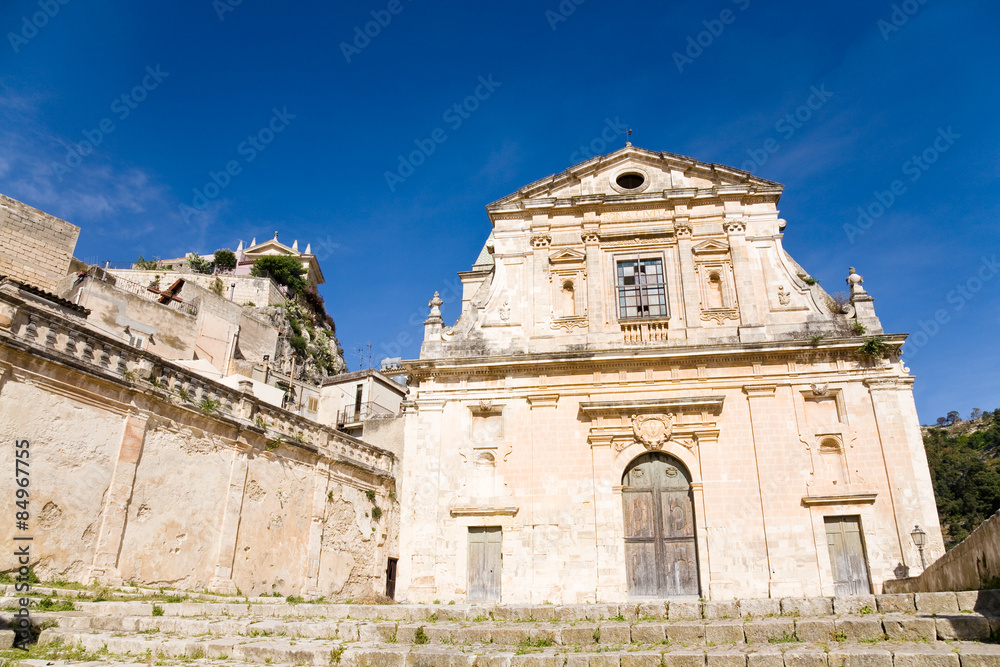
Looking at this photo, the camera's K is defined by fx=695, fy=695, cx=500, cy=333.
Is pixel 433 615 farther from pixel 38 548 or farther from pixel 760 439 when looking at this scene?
pixel 760 439

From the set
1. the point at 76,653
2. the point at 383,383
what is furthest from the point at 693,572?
the point at 383,383

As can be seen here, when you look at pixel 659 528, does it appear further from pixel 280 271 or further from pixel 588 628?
pixel 280 271

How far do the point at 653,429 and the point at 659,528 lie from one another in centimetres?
220

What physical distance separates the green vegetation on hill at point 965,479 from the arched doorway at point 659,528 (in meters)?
30.2

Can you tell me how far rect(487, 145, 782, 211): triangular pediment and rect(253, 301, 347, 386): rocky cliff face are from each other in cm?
2109

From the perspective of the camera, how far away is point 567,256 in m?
18.3

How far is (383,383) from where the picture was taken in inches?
1219

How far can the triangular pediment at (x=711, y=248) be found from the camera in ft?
58.9

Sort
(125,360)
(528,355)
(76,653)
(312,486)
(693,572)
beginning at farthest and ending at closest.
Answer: (312,486) < (528,355) < (693,572) < (125,360) < (76,653)

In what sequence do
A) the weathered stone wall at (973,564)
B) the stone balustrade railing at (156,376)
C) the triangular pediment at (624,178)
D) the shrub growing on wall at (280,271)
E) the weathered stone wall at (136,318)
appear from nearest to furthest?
the weathered stone wall at (973,564) → the stone balustrade railing at (156,376) → the triangular pediment at (624,178) → the weathered stone wall at (136,318) → the shrub growing on wall at (280,271)

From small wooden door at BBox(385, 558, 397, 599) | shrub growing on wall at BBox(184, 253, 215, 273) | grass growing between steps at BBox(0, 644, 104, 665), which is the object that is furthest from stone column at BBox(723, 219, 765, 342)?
shrub growing on wall at BBox(184, 253, 215, 273)

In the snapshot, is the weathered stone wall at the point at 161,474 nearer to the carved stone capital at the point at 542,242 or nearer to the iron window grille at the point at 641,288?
the carved stone capital at the point at 542,242

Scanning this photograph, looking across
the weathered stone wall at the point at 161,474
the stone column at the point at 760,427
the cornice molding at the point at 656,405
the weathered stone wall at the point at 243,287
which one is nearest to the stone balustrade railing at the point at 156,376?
the weathered stone wall at the point at 161,474

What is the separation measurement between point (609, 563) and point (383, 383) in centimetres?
1778
